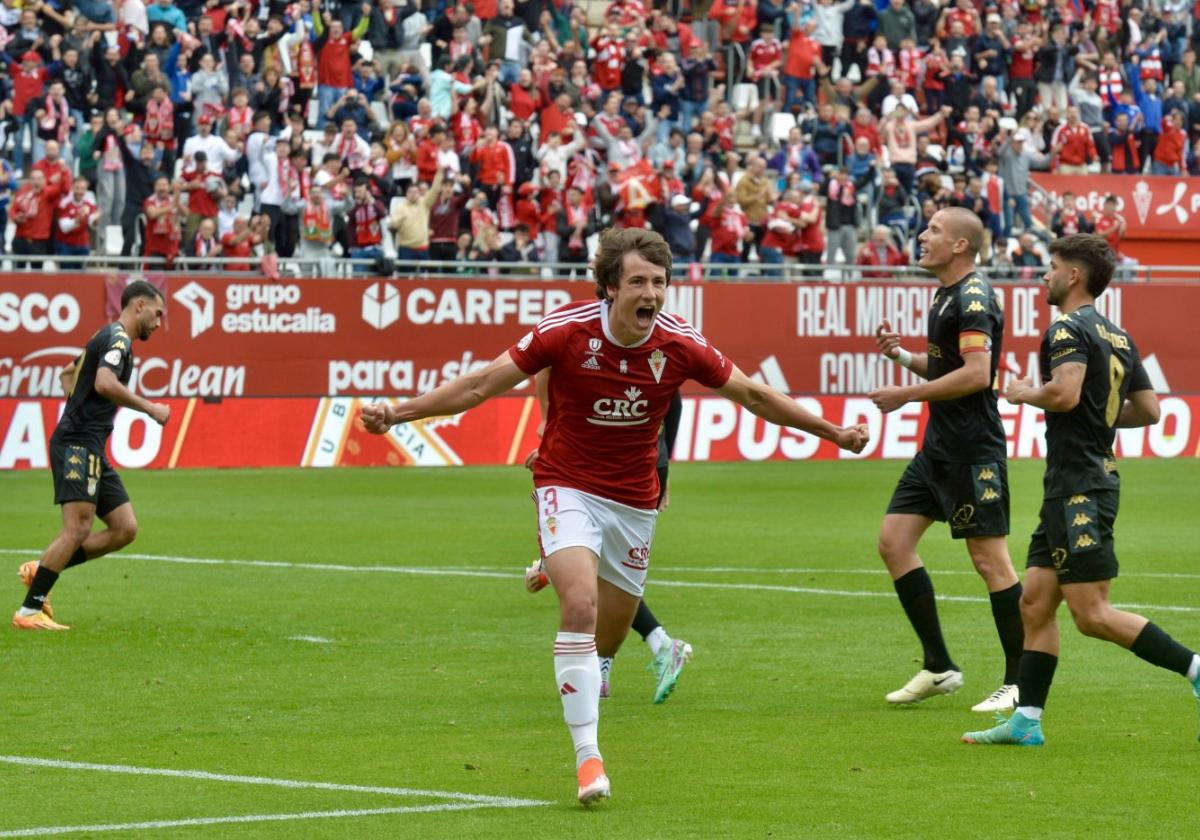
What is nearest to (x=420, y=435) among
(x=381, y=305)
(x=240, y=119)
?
(x=381, y=305)

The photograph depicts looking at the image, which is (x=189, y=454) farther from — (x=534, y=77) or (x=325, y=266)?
(x=534, y=77)

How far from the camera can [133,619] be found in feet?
45.5

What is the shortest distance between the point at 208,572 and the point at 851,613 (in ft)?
17.9

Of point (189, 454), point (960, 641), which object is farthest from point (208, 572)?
point (189, 454)

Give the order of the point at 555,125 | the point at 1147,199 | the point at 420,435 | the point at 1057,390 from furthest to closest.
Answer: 1. the point at 1147,199
2. the point at 555,125
3. the point at 420,435
4. the point at 1057,390

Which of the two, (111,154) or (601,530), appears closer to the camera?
(601,530)

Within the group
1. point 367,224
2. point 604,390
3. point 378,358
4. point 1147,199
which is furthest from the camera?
point 1147,199

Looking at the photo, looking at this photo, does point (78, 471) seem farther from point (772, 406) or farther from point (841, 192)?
point (841, 192)

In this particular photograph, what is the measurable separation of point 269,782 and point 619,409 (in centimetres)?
201

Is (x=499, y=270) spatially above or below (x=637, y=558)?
below

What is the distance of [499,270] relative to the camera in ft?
103

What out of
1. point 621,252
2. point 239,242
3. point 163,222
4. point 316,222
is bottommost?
point 239,242

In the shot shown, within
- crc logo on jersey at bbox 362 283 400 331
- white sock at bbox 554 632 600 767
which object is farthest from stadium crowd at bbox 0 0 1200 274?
white sock at bbox 554 632 600 767

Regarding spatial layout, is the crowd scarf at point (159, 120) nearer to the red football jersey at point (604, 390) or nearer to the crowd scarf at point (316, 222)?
the crowd scarf at point (316, 222)
